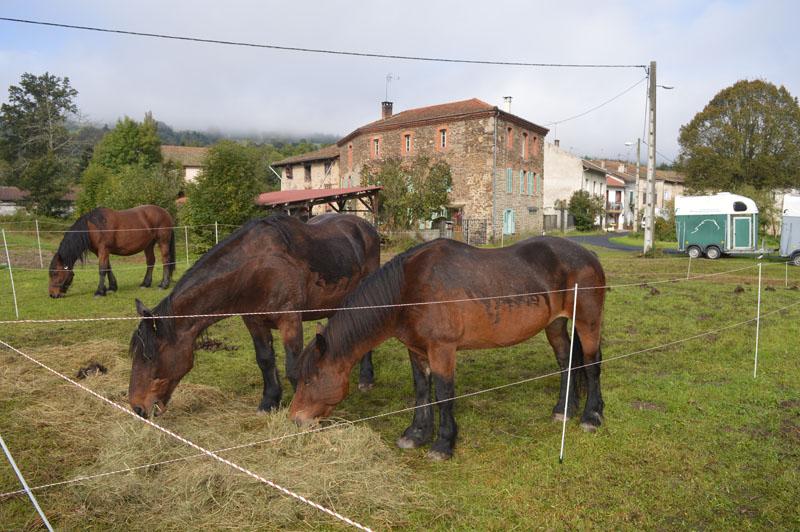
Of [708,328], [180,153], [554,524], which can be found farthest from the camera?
[180,153]

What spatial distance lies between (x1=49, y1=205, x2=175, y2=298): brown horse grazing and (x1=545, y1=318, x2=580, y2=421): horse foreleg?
1092 centimetres

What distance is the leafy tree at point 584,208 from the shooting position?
146 ft

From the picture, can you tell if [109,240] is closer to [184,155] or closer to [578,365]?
[578,365]

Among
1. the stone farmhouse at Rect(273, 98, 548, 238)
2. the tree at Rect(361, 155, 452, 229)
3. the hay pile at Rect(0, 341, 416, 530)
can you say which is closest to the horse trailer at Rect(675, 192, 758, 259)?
the stone farmhouse at Rect(273, 98, 548, 238)

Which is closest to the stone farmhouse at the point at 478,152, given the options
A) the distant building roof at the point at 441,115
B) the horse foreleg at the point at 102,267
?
the distant building roof at the point at 441,115

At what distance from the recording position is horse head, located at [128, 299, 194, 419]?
4.28 meters

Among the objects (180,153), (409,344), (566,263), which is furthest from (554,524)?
(180,153)

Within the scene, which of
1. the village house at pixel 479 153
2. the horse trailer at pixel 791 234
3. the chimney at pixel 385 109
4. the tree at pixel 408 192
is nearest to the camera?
the horse trailer at pixel 791 234

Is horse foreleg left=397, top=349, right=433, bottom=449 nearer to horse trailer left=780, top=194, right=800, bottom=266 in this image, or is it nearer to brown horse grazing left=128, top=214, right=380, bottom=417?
brown horse grazing left=128, top=214, right=380, bottom=417

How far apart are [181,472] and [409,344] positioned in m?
2.05

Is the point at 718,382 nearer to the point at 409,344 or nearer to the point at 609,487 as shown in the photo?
the point at 609,487

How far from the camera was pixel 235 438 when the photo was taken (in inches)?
175

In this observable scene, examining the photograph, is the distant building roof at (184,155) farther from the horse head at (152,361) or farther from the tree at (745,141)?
the horse head at (152,361)

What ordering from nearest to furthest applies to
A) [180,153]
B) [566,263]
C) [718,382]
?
1. [566,263]
2. [718,382]
3. [180,153]
